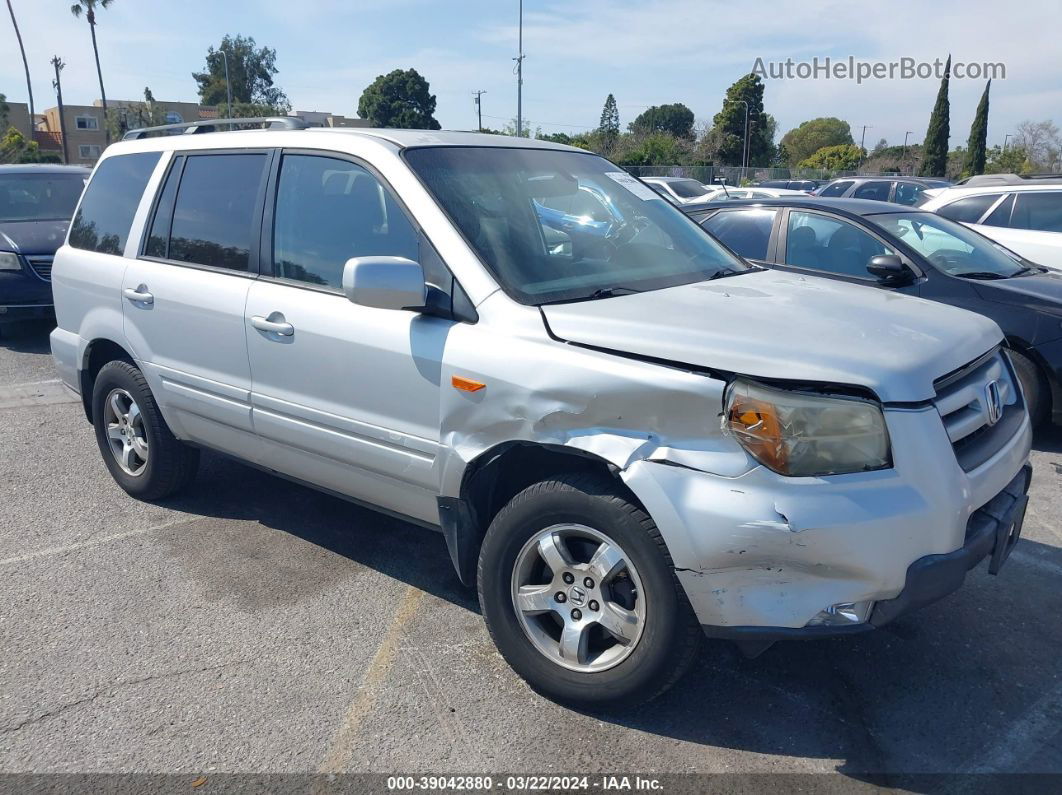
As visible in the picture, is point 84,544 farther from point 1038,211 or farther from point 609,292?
point 1038,211

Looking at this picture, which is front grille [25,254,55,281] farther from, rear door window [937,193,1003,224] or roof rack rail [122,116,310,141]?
rear door window [937,193,1003,224]

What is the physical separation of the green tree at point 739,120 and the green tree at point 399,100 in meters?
20.7

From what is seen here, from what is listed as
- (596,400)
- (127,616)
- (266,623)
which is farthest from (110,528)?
(596,400)

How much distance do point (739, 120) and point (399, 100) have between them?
2485cm

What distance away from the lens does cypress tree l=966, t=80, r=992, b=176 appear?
46281 millimetres

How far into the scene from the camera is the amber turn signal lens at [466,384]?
3.05 metres

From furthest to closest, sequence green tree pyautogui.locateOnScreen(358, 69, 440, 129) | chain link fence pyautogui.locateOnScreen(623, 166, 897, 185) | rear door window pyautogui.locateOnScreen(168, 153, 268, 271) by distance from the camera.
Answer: green tree pyautogui.locateOnScreen(358, 69, 440, 129), chain link fence pyautogui.locateOnScreen(623, 166, 897, 185), rear door window pyautogui.locateOnScreen(168, 153, 268, 271)

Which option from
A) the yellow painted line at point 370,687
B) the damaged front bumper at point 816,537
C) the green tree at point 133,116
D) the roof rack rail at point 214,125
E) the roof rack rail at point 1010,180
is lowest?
the yellow painted line at point 370,687

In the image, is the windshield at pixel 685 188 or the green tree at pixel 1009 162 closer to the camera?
the windshield at pixel 685 188

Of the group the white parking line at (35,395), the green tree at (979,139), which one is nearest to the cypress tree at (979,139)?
the green tree at (979,139)

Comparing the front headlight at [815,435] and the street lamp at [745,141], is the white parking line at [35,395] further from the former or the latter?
the street lamp at [745,141]

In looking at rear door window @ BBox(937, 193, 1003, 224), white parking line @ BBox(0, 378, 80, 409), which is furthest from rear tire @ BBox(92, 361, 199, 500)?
rear door window @ BBox(937, 193, 1003, 224)

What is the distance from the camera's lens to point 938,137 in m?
49.1

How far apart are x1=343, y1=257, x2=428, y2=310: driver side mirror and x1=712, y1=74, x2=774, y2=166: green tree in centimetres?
6055
